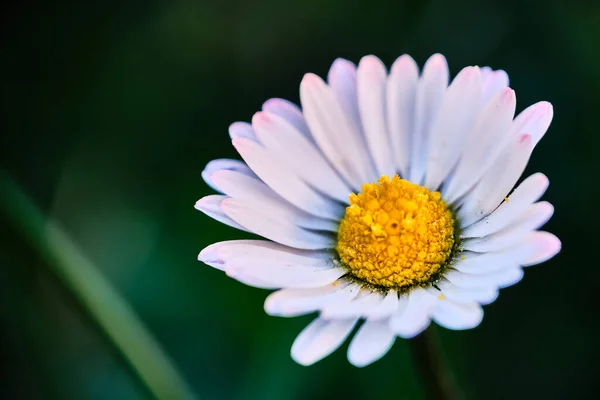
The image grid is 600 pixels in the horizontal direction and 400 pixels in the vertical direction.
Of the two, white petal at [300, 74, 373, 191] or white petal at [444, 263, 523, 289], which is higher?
white petal at [300, 74, 373, 191]

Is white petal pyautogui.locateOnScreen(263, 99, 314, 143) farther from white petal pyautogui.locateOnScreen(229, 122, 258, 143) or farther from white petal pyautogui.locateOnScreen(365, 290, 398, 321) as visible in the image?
white petal pyautogui.locateOnScreen(365, 290, 398, 321)

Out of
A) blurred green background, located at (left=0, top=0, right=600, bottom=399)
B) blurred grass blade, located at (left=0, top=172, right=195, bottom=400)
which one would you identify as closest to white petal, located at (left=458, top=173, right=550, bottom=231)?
blurred green background, located at (left=0, top=0, right=600, bottom=399)

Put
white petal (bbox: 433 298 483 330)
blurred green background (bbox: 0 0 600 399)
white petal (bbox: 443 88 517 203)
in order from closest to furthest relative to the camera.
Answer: white petal (bbox: 433 298 483 330)
white petal (bbox: 443 88 517 203)
blurred green background (bbox: 0 0 600 399)

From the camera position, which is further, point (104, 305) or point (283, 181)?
point (104, 305)

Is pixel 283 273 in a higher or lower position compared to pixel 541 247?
higher

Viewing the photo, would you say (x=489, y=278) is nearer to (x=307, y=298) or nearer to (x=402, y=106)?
(x=307, y=298)

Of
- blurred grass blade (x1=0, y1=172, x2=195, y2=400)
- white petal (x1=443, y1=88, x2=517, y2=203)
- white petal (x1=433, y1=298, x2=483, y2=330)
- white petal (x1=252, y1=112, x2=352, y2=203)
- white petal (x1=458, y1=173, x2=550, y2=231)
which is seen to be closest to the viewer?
white petal (x1=433, y1=298, x2=483, y2=330)

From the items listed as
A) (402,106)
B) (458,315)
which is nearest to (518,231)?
(458,315)

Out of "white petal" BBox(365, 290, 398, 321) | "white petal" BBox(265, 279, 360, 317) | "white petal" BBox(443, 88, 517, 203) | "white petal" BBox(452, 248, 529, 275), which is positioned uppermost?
"white petal" BBox(443, 88, 517, 203)
